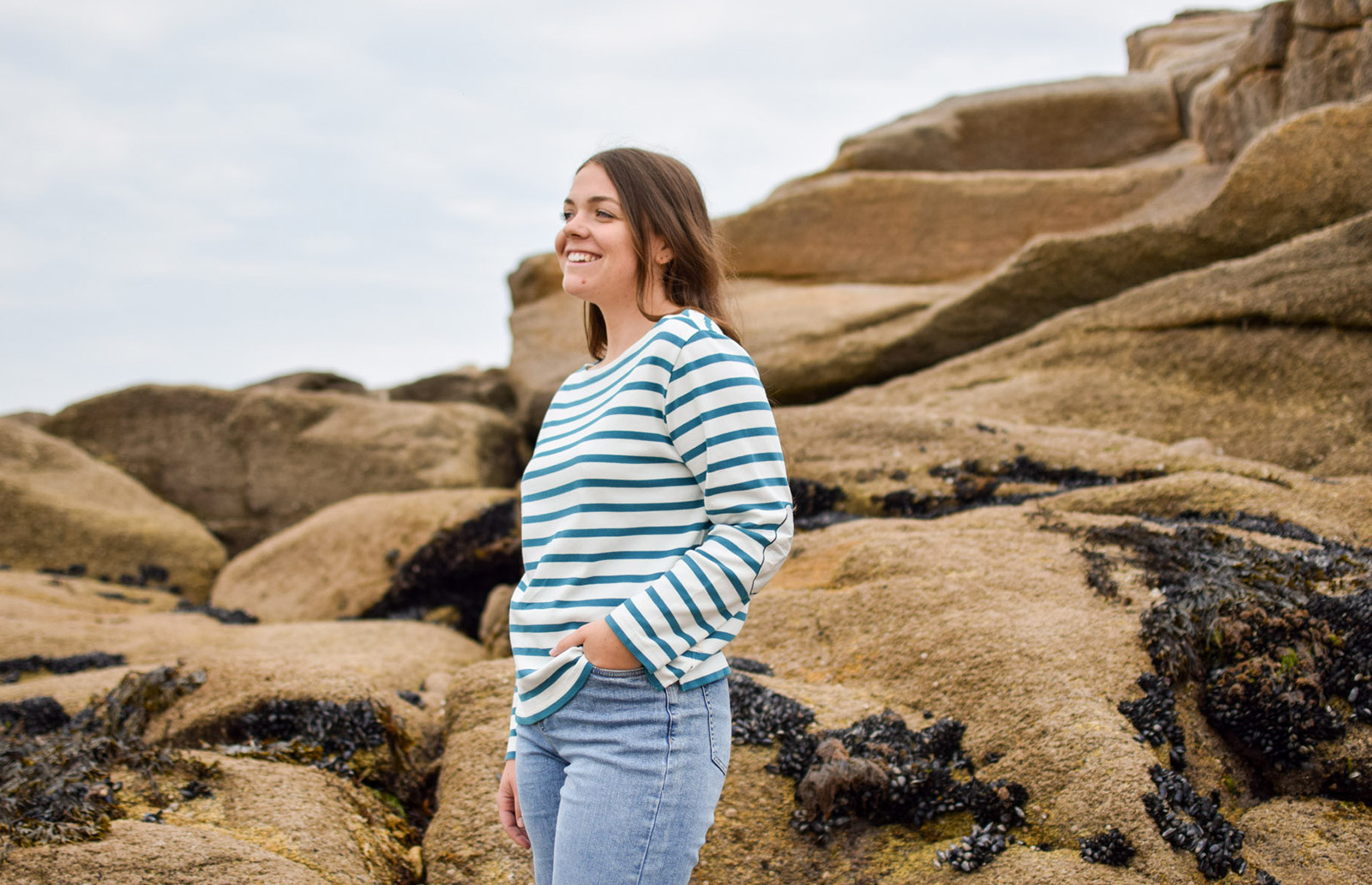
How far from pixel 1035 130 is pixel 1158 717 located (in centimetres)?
2001

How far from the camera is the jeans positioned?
2.44 m

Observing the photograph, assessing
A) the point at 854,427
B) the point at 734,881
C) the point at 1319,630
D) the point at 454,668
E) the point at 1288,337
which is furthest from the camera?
the point at 1288,337

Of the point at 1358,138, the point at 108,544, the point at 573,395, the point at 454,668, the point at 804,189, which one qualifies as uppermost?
the point at 804,189

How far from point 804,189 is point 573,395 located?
58.6 ft

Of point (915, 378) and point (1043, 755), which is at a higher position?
point (915, 378)

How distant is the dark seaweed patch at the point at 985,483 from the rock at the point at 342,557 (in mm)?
5568

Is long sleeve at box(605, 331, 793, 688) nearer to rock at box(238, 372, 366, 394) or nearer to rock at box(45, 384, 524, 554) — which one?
rock at box(45, 384, 524, 554)

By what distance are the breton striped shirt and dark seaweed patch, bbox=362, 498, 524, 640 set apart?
8.49 metres

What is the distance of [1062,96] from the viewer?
21.5 meters

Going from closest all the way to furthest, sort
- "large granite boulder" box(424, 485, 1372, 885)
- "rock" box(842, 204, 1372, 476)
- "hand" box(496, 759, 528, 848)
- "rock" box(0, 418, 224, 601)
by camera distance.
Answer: "hand" box(496, 759, 528, 848), "large granite boulder" box(424, 485, 1372, 885), "rock" box(842, 204, 1372, 476), "rock" box(0, 418, 224, 601)

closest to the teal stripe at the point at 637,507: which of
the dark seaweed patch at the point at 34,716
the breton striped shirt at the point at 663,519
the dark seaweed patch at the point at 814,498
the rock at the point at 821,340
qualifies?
the breton striped shirt at the point at 663,519

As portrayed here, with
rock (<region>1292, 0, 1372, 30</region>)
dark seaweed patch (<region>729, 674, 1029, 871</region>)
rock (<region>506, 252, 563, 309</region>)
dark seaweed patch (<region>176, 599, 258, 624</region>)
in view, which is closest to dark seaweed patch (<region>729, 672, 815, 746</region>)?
dark seaweed patch (<region>729, 674, 1029, 871</region>)

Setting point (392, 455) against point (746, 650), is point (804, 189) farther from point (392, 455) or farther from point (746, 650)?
point (746, 650)

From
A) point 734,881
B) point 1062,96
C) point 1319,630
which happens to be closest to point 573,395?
point 734,881
